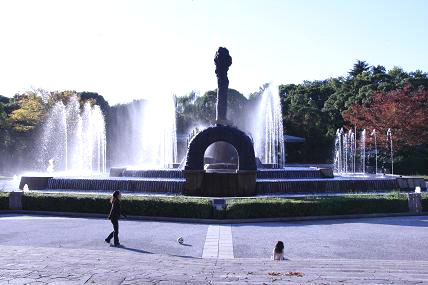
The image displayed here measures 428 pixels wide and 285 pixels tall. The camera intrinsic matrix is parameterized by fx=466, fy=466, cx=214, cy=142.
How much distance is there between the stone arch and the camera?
835 inches

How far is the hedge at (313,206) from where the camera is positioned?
50.9ft

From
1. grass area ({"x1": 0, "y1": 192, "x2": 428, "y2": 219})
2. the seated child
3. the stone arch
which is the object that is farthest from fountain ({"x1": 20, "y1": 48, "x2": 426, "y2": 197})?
the seated child

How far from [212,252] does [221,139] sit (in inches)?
467

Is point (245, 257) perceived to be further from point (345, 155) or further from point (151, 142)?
point (151, 142)

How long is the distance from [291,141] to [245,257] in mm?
38765

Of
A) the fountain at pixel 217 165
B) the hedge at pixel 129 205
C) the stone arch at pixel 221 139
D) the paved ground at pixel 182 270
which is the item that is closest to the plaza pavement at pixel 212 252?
the paved ground at pixel 182 270

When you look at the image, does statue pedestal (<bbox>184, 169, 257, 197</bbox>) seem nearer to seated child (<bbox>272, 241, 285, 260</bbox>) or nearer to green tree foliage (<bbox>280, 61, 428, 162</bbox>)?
seated child (<bbox>272, 241, 285, 260</bbox>)

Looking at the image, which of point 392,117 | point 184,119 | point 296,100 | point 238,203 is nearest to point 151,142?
point 184,119

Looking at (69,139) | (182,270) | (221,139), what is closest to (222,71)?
(221,139)

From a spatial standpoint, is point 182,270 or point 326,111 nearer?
point 182,270

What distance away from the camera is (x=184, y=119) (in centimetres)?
6844

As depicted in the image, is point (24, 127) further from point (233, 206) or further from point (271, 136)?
point (233, 206)

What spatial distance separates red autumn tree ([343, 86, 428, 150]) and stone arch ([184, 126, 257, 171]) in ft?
73.1

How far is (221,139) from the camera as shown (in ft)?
72.4
